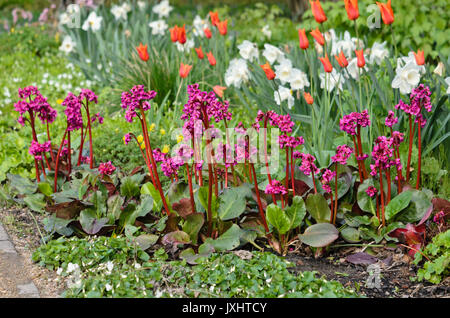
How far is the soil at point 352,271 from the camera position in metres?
2.61

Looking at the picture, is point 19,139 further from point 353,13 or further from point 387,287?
point 387,287

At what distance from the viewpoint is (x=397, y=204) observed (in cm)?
293

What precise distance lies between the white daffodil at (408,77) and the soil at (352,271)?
990 millimetres

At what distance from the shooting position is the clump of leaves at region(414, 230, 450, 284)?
2602mm

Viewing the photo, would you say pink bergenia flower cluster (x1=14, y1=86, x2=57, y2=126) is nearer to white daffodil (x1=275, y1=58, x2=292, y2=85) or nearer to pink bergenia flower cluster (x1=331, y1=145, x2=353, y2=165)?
white daffodil (x1=275, y1=58, x2=292, y2=85)

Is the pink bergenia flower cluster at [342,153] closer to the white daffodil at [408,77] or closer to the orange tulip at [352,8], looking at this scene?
the white daffodil at [408,77]

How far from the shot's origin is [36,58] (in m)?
7.56

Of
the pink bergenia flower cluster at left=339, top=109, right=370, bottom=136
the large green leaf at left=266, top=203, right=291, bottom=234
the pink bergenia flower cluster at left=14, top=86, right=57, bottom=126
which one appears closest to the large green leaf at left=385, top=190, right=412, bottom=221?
the pink bergenia flower cluster at left=339, top=109, right=370, bottom=136

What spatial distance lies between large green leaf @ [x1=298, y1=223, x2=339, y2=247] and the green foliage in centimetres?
19

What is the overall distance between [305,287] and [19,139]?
2598mm

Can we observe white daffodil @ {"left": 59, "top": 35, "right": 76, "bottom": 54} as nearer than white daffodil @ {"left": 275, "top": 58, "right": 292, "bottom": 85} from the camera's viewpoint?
No

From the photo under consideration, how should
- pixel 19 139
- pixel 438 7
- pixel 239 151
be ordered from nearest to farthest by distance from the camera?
1. pixel 239 151
2. pixel 19 139
3. pixel 438 7

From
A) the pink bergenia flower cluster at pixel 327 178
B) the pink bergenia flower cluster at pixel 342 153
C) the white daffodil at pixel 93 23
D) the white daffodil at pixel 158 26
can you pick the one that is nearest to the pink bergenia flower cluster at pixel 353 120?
the pink bergenia flower cluster at pixel 342 153
